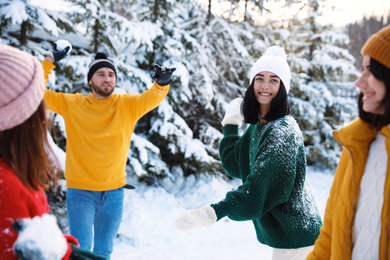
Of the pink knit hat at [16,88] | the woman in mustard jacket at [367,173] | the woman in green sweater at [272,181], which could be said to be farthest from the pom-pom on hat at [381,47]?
the pink knit hat at [16,88]

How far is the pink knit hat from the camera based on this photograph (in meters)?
1.15

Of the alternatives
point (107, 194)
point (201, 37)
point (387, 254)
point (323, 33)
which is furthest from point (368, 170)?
point (323, 33)

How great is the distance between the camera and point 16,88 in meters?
1.17

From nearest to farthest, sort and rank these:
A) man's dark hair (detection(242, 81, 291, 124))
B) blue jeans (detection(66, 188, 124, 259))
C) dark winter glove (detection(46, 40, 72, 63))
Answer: man's dark hair (detection(242, 81, 291, 124))
blue jeans (detection(66, 188, 124, 259))
dark winter glove (detection(46, 40, 72, 63))

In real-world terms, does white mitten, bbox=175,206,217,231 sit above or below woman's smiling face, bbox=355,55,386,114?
below

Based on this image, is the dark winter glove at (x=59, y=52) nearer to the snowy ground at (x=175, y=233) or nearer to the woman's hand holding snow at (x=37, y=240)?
the woman's hand holding snow at (x=37, y=240)

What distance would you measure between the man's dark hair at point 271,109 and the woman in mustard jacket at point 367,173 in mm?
775

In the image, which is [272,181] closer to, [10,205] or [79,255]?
[79,255]

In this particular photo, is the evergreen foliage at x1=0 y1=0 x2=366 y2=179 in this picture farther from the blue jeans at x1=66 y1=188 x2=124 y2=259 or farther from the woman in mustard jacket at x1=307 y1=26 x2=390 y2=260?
the woman in mustard jacket at x1=307 y1=26 x2=390 y2=260

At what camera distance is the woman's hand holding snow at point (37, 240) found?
1.02 m

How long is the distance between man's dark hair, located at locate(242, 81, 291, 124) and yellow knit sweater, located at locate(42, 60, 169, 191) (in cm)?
104

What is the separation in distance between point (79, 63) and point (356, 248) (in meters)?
4.86

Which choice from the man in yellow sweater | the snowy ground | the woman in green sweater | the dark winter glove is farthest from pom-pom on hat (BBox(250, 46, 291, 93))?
the snowy ground

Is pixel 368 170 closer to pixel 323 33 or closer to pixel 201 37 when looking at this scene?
pixel 201 37
